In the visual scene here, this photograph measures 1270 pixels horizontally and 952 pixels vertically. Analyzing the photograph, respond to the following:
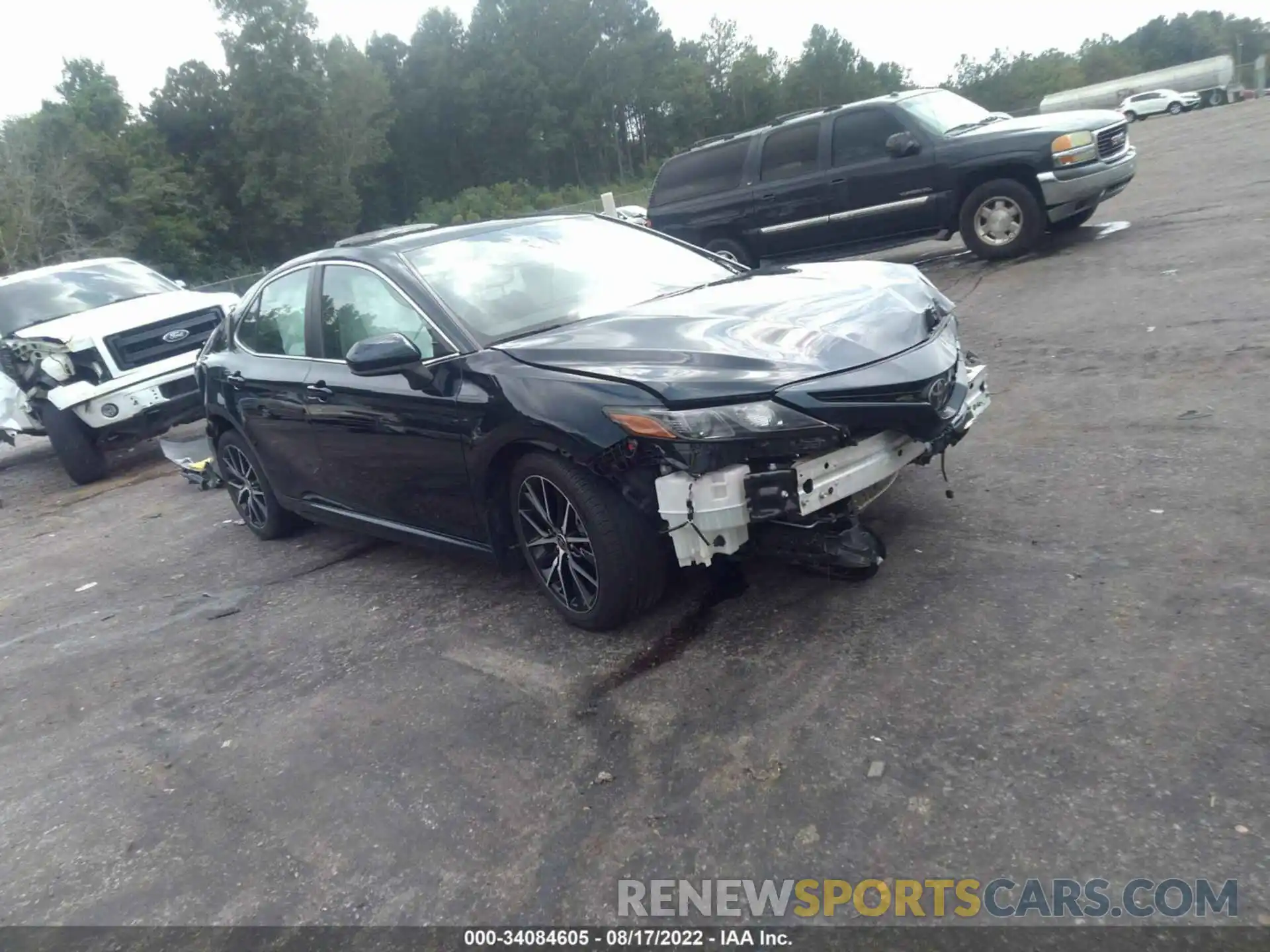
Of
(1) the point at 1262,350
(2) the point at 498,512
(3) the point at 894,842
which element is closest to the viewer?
(3) the point at 894,842

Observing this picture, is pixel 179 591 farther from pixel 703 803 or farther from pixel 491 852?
pixel 703 803

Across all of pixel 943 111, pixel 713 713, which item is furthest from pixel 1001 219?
pixel 713 713

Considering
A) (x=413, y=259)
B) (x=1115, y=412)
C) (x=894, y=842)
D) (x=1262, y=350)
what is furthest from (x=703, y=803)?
(x=1262, y=350)

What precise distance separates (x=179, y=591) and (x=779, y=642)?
3894 millimetres

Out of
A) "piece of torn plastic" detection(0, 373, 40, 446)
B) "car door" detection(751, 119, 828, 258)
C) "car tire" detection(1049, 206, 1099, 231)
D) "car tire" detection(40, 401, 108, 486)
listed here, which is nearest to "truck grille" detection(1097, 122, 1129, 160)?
"car tire" detection(1049, 206, 1099, 231)

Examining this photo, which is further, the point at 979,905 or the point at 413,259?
the point at 413,259

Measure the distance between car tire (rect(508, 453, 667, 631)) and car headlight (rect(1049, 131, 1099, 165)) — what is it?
25.9 ft

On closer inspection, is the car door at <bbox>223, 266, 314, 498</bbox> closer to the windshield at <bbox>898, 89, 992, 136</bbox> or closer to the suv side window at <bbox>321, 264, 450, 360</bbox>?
the suv side window at <bbox>321, 264, 450, 360</bbox>

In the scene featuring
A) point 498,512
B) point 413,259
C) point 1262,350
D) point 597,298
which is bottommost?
point 1262,350

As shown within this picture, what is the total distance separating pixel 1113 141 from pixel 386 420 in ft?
28.2

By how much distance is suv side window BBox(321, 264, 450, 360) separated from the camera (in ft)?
14.9

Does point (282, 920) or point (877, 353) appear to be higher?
point (877, 353)

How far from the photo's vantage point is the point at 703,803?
120 inches

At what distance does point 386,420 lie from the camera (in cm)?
473
